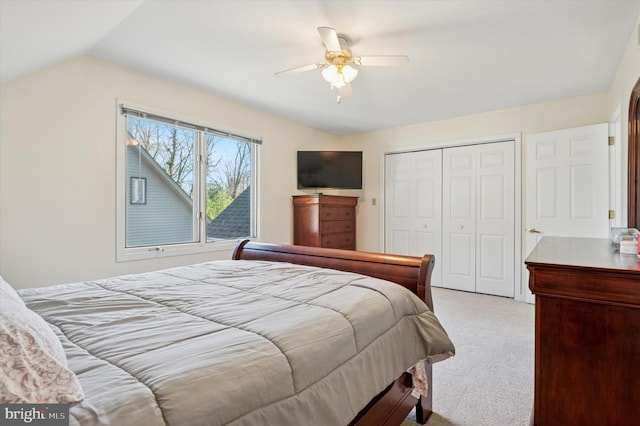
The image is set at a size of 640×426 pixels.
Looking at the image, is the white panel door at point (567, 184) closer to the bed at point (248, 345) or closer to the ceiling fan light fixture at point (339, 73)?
the ceiling fan light fixture at point (339, 73)

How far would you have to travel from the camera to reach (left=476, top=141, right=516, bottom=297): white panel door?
424cm

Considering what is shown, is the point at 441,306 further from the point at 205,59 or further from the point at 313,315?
the point at 205,59

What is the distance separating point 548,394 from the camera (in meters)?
1.43

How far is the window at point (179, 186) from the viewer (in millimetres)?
3176

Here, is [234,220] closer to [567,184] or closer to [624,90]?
[567,184]

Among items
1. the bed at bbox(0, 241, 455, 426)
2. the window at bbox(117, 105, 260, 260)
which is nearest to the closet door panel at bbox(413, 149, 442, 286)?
the window at bbox(117, 105, 260, 260)

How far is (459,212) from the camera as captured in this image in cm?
465

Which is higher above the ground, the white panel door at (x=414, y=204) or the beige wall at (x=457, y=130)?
A: the beige wall at (x=457, y=130)

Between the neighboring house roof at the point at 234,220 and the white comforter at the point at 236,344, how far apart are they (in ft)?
7.41

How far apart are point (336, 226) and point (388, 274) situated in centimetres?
317

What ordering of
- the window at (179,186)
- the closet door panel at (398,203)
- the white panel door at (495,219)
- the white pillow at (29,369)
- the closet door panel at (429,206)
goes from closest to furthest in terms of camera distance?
the white pillow at (29,369)
the window at (179,186)
the white panel door at (495,219)
the closet door panel at (429,206)
the closet door panel at (398,203)

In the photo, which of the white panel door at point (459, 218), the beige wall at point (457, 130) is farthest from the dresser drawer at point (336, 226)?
the white panel door at point (459, 218)

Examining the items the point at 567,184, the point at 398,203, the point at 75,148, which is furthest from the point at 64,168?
the point at 567,184

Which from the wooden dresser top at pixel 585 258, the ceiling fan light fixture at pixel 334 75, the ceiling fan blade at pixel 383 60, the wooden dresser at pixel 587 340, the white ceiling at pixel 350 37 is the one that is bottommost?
the wooden dresser at pixel 587 340
